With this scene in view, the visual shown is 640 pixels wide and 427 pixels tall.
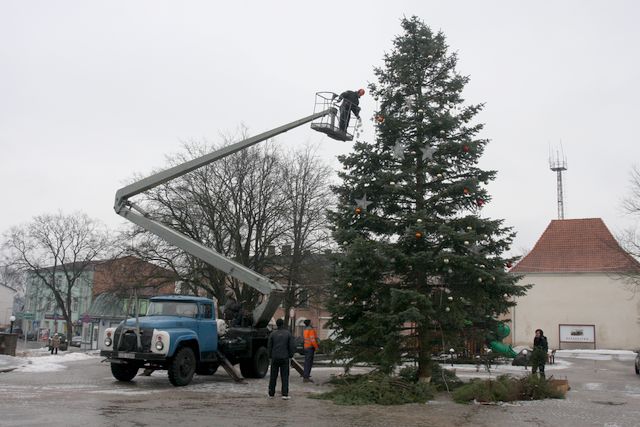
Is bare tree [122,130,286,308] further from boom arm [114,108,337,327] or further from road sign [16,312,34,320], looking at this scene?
road sign [16,312,34,320]

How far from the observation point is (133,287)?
29750mm

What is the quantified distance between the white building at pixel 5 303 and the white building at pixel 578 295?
71.9 meters

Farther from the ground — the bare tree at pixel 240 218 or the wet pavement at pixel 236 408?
the bare tree at pixel 240 218

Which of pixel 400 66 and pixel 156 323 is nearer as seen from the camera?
pixel 156 323

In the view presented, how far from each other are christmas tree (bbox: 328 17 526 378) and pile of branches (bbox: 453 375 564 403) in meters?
1.75

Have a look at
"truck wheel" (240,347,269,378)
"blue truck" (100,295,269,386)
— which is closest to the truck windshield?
"blue truck" (100,295,269,386)

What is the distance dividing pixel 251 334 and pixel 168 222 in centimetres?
1362

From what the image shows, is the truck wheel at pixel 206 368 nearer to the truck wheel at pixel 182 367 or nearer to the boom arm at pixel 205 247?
the truck wheel at pixel 182 367

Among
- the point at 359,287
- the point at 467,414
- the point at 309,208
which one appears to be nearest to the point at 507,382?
the point at 467,414

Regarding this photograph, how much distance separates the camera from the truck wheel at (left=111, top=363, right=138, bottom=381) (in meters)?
15.5

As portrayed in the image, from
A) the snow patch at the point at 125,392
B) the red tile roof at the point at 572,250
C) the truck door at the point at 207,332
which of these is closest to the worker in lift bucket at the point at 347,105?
the truck door at the point at 207,332

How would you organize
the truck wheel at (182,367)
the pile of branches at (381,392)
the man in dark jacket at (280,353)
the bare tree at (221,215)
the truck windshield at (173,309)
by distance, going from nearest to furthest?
1. the pile of branches at (381,392)
2. the man in dark jacket at (280,353)
3. the truck wheel at (182,367)
4. the truck windshield at (173,309)
5. the bare tree at (221,215)

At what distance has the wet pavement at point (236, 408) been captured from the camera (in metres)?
9.66

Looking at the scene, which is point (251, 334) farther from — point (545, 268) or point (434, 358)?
point (545, 268)
